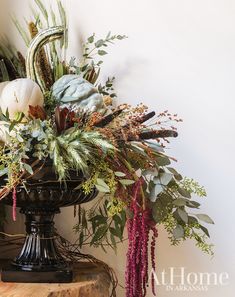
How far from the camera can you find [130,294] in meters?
1.06

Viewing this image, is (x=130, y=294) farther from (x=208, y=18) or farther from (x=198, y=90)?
(x=208, y=18)

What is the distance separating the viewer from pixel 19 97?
3.75 ft

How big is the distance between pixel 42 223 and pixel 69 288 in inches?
6.1

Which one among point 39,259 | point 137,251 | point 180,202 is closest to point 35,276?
point 39,259

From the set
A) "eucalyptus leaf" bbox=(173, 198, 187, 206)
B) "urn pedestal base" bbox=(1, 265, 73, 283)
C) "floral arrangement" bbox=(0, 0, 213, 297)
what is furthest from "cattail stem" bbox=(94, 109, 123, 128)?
"urn pedestal base" bbox=(1, 265, 73, 283)

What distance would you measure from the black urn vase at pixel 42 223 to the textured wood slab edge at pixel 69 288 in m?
0.02

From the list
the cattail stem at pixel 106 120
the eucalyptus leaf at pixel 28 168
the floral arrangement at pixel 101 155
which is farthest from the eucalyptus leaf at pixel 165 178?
the eucalyptus leaf at pixel 28 168

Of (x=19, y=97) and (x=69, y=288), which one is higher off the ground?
(x=19, y=97)

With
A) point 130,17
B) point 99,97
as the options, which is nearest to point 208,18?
point 130,17

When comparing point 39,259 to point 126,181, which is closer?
point 126,181

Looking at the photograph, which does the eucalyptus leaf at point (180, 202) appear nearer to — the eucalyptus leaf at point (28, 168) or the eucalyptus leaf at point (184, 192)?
the eucalyptus leaf at point (184, 192)

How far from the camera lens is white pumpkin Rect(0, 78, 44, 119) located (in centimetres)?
114

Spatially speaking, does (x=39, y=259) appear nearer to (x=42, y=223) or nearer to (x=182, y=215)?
(x=42, y=223)

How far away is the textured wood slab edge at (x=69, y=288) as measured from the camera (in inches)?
43.4
